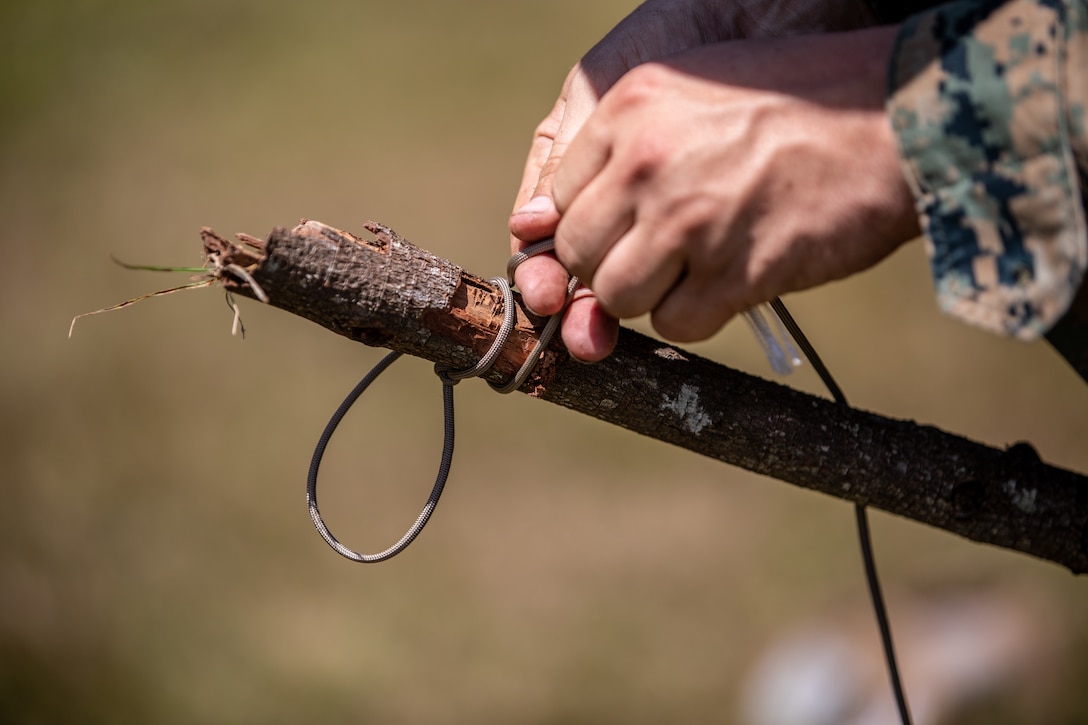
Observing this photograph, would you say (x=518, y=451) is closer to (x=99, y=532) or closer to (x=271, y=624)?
(x=271, y=624)

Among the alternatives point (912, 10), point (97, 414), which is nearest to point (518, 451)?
point (97, 414)

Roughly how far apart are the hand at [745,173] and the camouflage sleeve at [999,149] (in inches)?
1.1

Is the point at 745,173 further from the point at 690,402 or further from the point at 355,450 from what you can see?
the point at 355,450

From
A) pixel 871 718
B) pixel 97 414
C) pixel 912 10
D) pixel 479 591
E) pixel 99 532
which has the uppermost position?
pixel 912 10

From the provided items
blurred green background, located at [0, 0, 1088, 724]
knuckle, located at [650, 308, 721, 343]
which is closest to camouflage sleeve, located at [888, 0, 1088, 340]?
knuckle, located at [650, 308, 721, 343]

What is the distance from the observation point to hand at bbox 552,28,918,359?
611mm

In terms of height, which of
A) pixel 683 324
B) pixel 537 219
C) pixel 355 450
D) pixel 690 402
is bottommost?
pixel 355 450

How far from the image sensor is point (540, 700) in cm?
223

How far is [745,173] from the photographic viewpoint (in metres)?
0.62

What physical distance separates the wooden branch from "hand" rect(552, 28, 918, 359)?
0.40 ft

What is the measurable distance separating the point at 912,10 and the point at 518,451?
2.21 m

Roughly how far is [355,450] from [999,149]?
251 cm

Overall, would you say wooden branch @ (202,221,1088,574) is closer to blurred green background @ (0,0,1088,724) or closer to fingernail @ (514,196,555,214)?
fingernail @ (514,196,555,214)

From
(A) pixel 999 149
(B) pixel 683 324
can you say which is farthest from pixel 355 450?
(A) pixel 999 149
